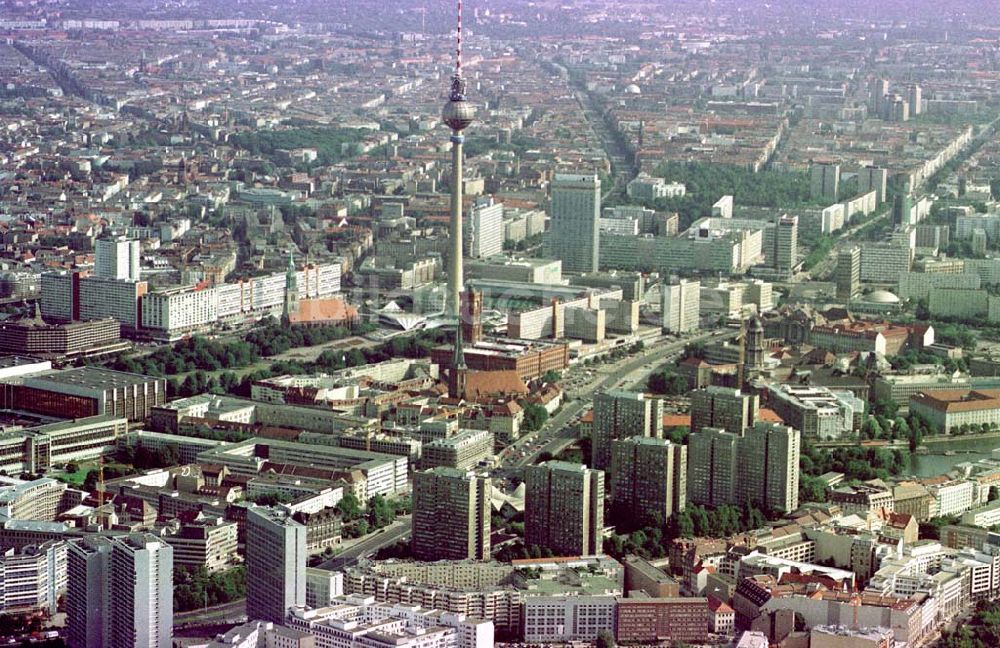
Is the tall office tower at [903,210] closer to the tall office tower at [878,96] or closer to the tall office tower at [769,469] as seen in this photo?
the tall office tower at [878,96]

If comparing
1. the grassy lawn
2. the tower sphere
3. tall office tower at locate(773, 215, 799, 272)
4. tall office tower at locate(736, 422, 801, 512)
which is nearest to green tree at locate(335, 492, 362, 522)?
the grassy lawn

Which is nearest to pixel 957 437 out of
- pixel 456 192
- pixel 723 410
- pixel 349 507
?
pixel 723 410

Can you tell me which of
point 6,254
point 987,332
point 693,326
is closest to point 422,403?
point 693,326

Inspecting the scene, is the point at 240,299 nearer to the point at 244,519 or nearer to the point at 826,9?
the point at 244,519

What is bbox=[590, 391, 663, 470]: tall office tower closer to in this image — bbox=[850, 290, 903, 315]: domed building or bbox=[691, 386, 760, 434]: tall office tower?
bbox=[691, 386, 760, 434]: tall office tower

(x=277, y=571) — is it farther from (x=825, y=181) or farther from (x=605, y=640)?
(x=825, y=181)

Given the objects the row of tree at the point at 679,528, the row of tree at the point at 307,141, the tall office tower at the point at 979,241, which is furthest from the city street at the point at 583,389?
the row of tree at the point at 307,141
